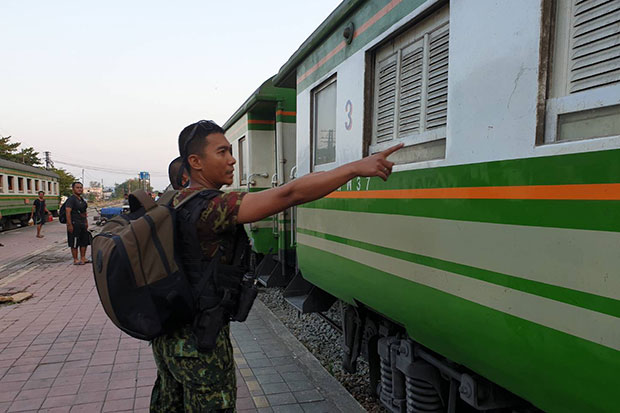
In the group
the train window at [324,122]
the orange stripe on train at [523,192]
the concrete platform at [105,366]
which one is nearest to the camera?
the orange stripe on train at [523,192]

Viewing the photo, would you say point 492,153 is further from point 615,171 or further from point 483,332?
point 483,332

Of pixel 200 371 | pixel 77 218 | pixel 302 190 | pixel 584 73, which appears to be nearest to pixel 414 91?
pixel 584 73

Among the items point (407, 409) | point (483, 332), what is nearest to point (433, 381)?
point (407, 409)

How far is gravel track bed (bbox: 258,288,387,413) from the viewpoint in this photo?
162 inches

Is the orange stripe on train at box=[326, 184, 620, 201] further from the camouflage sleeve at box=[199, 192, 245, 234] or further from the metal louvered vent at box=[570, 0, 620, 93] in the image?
the camouflage sleeve at box=[199, 192, 245, 234]

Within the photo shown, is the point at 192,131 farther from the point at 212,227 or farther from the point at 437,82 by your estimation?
the point at 437,82

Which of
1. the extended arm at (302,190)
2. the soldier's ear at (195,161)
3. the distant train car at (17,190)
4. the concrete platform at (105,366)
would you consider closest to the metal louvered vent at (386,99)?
the extended arm at (302,190)

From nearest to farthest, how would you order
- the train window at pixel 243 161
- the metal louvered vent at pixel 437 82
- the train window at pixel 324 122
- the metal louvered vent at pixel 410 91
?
the metal louvered vent at pixel 437 82 → the metal louvered vent at pixel 410 91 → the train window at pixel 324 122 → the train window at pixel 243 161

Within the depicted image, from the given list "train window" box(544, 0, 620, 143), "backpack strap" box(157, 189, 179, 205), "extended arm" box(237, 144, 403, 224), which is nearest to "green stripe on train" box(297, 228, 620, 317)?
"train window" box(544, 0, 620, 143)

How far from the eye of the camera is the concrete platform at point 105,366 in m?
3.60

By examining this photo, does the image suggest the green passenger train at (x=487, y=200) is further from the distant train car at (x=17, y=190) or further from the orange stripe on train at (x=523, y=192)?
the distant train car at (x=17, y=190)

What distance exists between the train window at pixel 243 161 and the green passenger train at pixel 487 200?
487 cm

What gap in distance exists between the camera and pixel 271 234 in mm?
7371

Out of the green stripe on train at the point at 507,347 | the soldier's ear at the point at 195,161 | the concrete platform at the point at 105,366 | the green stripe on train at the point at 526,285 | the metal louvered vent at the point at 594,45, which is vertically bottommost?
the concrete platform at the point at 105,366
